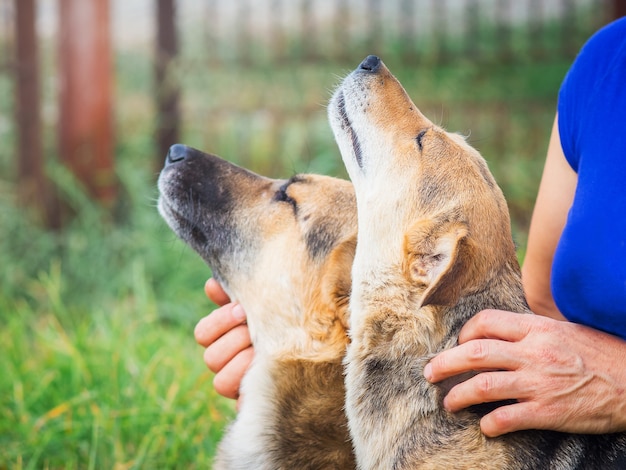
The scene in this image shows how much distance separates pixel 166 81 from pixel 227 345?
11.9 ft

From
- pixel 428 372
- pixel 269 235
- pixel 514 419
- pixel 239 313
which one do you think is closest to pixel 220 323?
pixel 239 313

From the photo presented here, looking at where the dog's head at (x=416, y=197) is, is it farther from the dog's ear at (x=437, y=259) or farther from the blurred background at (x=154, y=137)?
the blurred background at (x=154, y=137)

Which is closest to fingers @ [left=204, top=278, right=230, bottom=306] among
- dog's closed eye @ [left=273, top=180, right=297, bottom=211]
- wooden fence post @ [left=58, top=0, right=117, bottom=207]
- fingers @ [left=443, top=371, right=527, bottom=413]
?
dog's closed eye @ [left=273, top=180, right=297, bottom=211]

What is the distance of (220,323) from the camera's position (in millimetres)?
2736

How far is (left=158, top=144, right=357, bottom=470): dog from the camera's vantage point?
2412mm

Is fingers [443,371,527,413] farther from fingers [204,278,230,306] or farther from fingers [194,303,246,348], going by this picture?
fingers [204,278,230,306]

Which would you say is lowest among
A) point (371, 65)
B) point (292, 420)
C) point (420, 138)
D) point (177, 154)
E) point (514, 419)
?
point (292, 420)

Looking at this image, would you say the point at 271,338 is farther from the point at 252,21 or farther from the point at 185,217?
the point at 252,21

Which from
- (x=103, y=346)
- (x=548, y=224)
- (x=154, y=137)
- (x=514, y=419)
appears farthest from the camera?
(x=154, y=137)

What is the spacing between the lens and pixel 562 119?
255cm

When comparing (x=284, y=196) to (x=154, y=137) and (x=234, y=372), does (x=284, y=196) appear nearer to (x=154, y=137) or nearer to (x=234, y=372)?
(x=234, y=372)

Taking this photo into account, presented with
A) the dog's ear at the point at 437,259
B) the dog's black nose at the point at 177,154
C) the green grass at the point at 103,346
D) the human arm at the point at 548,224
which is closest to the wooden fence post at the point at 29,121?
the green grass at the point at 103,346

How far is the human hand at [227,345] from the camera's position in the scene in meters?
2.70

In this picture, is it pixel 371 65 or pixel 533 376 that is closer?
pixel 533 376
